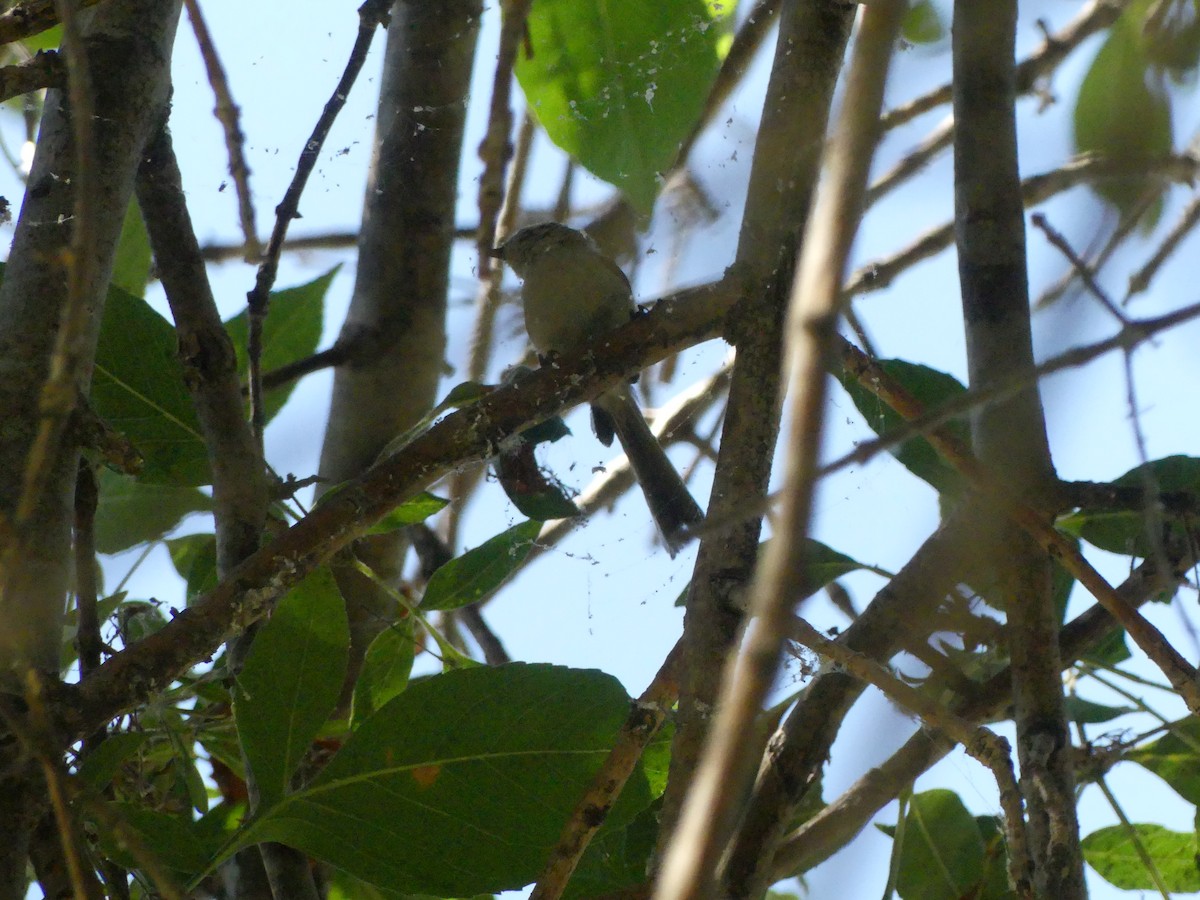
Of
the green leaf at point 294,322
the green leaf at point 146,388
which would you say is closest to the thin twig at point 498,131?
the green leaf at point 294,322

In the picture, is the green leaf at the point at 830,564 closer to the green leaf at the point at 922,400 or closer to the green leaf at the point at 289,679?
the green leaf at the point at 922,400

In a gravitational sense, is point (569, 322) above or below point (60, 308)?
above

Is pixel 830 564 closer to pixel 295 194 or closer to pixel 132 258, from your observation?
pixel 295 194

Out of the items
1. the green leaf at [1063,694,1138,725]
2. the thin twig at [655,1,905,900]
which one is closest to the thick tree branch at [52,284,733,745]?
the green leaf at [1063,694,1138,725]

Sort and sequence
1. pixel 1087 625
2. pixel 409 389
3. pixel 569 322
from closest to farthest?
pixel 1087 625
pixel 409 389
pixel 569 322

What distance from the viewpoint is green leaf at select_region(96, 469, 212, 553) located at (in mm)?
2277

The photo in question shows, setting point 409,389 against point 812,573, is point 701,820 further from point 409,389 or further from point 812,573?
point 409,389

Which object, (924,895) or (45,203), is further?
(924,895)

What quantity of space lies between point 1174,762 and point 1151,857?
8.1 inches

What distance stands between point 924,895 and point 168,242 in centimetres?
162

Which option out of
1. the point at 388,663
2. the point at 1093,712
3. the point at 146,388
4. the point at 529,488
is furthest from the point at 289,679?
the point at 1093,712

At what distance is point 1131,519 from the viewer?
1765 mm

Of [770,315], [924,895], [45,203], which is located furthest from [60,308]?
[924,895]

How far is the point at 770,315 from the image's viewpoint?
155cm
